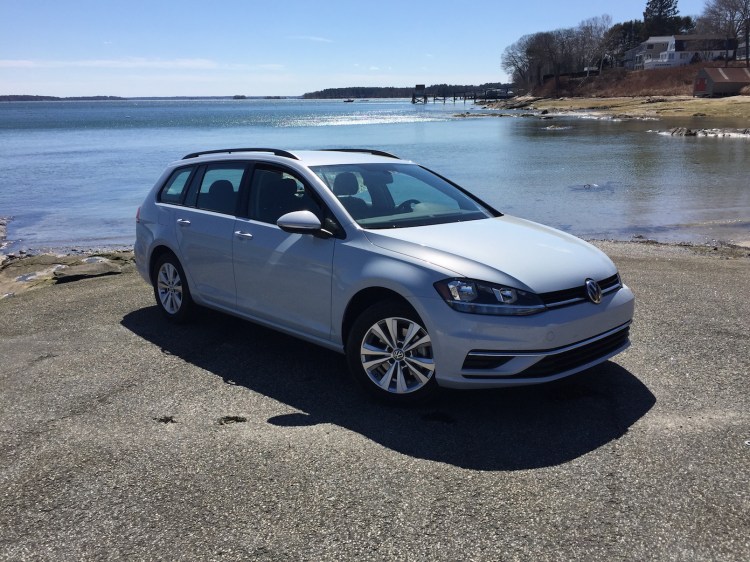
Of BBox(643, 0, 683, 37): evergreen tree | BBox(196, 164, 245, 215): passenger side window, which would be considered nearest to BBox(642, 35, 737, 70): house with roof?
BBox(643, 0, 683, 37): evergreen tree

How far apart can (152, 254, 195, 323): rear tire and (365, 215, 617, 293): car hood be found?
2507mm

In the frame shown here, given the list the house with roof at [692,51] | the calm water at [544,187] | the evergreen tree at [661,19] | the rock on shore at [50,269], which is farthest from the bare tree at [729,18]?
the rock on shore at [50,269]

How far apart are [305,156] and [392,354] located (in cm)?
210

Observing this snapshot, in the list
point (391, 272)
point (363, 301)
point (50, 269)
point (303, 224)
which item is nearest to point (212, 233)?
point (303, 224)

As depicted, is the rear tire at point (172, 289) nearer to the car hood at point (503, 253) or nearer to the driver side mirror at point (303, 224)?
the driver side mirror at point (303, 224)

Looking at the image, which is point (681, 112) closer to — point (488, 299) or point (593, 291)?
point (593, 291)

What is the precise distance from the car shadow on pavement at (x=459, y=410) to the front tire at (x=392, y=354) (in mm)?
156

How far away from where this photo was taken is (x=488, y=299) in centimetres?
410

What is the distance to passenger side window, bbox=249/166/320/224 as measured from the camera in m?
5.29

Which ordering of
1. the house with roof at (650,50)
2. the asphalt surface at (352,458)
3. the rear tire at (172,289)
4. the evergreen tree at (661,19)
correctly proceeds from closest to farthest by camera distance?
the asphalt surface at (352,458)
the rear tire at (172,289)
the house with roof at (650,50)
the evergreen tree at (661,19)

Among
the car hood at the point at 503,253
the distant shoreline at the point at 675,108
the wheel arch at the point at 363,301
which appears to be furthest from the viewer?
the distant shoreline at the point at 675,108

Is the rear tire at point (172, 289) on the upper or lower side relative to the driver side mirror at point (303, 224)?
lower

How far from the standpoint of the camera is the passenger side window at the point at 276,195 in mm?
5287

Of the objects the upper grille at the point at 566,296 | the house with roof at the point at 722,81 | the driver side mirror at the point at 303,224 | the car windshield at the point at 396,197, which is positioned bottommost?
the upper grille at the point at 566,296
